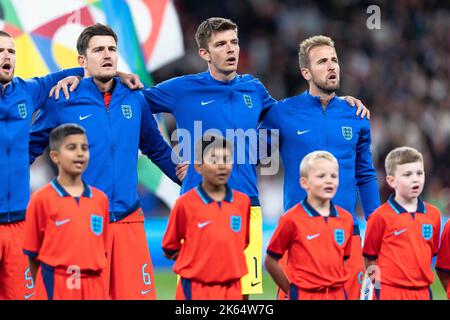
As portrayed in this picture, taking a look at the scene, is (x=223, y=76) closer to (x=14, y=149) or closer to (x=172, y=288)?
(x=14, y=149)

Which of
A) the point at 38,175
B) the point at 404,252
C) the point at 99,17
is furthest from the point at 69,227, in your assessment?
the point at 38,175

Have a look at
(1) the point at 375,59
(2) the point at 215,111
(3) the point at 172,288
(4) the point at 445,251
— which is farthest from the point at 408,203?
(1) the point at 375,59

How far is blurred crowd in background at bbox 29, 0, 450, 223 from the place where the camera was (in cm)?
1474

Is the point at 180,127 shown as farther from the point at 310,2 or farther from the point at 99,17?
the point at 310,2

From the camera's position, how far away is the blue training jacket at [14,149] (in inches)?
253

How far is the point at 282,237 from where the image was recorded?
236 inches

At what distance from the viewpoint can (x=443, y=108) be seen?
1553 cm

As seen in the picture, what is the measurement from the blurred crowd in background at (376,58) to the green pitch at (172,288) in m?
3.54

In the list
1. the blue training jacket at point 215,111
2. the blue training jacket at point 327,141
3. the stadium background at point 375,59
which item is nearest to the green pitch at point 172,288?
the stadium background at point 375,59

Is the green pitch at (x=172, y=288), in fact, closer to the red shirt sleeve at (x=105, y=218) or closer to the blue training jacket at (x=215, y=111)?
the blue training jacket at (x=215, y=111)

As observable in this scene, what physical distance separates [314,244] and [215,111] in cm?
133

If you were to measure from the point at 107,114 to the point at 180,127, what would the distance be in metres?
0.62

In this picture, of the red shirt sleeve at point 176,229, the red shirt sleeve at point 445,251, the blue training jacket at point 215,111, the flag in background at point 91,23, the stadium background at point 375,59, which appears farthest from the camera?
the stadium background at point 375,59
